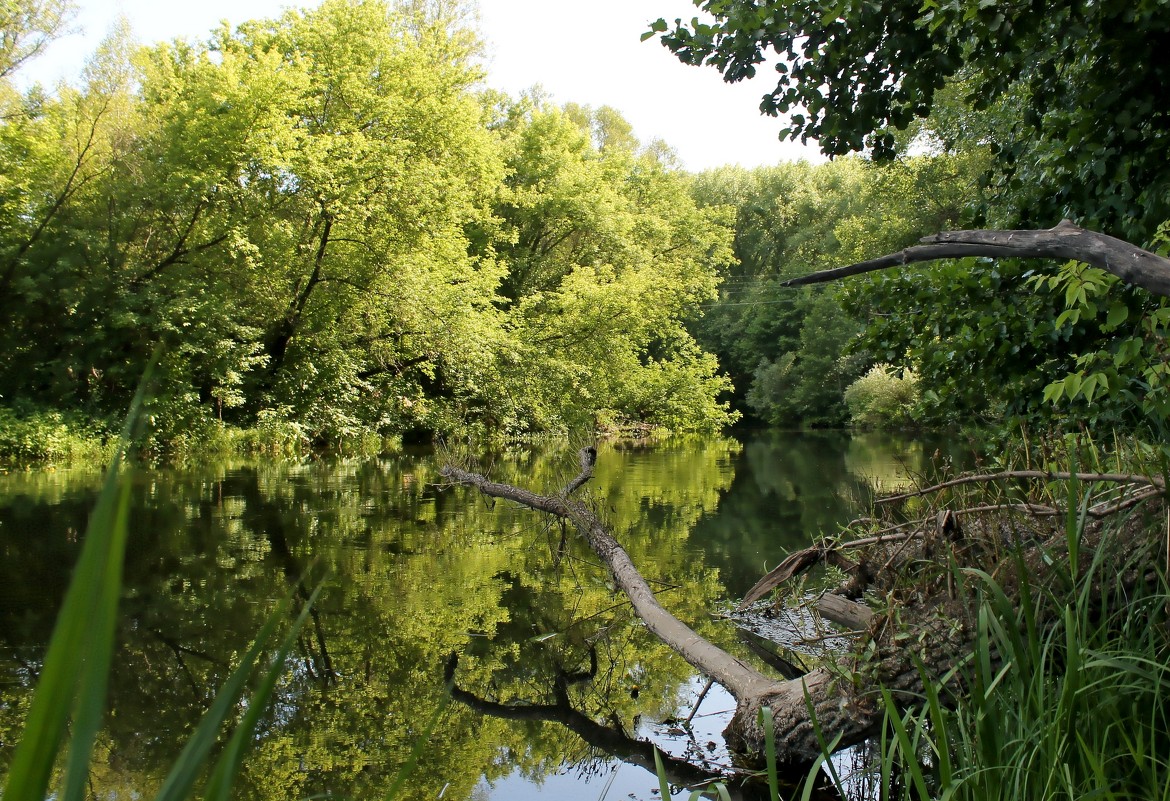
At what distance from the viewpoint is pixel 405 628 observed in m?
6.05

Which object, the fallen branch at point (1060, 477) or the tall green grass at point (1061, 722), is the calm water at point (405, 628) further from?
the tall green grass at point (1061, 722)

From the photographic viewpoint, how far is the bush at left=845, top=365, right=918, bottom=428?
99.7 ft

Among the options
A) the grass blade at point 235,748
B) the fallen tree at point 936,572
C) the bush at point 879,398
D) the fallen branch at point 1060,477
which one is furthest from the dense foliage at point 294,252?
the grass blade at point 235,748

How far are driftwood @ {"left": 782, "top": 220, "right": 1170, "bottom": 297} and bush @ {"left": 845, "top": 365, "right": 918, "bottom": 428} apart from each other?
90.9 feet

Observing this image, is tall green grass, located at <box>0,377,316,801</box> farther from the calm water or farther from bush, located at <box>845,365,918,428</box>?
bush, located at <box>845,365,918,428</box>

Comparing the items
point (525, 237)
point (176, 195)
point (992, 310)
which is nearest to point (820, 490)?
point (992, 310)

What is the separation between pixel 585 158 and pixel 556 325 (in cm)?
951

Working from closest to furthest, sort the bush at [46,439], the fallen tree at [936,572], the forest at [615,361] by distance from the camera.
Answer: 1. the fallen tree at [936,572]
2. the forest at [615,361]
3. the bush at [46,439]

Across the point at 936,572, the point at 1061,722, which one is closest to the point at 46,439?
the point at 936,572

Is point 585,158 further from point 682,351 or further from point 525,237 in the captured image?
point 682,351

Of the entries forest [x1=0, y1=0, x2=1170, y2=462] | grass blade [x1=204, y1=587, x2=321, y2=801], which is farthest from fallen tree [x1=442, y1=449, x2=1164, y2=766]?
forest [x1=0, y1=0, x2=1170, y2=462]

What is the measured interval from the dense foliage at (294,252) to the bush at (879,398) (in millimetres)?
6919

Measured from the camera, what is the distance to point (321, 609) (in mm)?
6492

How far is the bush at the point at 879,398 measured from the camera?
30391 millimetres
